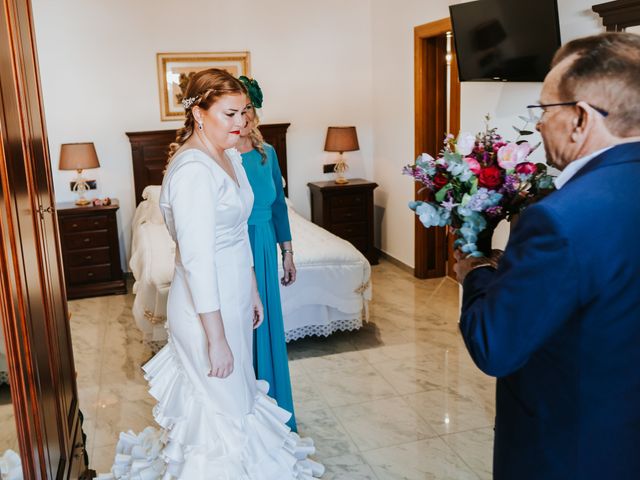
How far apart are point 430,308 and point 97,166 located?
9.77 ft

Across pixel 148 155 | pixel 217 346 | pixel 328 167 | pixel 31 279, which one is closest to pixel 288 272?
pixel 217 346

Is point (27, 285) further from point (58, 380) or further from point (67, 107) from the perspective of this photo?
point (67, 107)

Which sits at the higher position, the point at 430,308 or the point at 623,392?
the point at 623,392

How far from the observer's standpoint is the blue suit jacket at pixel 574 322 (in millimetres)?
1103

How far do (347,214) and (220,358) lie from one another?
13.6 feet

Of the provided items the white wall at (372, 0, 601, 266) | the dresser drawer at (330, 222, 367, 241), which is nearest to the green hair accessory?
the white wall at (372, 0, 601, 266)

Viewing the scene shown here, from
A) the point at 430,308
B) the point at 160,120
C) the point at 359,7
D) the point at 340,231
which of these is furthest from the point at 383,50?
the point at 430,308

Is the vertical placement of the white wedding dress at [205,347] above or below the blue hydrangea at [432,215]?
below

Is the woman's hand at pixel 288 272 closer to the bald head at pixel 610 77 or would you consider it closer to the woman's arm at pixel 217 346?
the woman's arm at pixel 217 346

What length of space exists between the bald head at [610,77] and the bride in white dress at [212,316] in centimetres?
110

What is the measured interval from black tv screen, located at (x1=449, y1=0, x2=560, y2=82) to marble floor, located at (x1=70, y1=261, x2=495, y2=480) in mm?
1729

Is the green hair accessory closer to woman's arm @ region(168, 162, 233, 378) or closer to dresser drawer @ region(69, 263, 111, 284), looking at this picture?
woman's arm @ region(168, 162, 233, 378)

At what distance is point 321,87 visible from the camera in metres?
6.21

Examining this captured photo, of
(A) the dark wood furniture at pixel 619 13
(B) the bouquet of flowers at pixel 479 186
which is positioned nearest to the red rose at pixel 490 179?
(B) the bouquet of flowers at pixel 479 186
